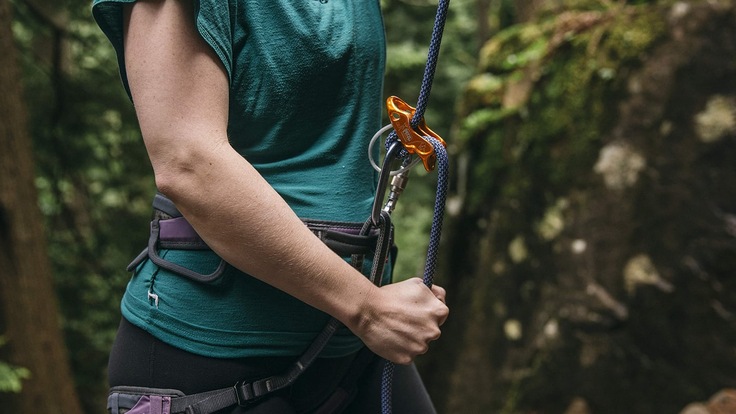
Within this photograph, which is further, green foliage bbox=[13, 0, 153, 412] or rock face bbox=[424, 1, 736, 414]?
green foliage bbox=[13, 0, 153, 412]

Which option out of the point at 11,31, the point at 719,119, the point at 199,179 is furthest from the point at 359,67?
the point at 11,31

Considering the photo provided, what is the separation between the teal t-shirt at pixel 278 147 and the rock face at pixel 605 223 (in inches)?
92.8

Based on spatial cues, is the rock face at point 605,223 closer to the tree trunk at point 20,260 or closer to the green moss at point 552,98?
the green moss at point 552,98

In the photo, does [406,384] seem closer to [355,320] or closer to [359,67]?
[355,320]

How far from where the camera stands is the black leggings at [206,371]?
51.8 inches

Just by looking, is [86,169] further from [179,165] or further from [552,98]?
[179,165]

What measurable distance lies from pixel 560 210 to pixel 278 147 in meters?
2.80

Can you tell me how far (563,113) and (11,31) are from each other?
3.32 meters

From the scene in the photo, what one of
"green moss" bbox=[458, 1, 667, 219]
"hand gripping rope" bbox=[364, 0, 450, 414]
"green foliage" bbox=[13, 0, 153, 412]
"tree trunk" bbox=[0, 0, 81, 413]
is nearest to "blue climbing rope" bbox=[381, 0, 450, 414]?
"hand gripping rope" bbox=[364, 0, 450, 414]

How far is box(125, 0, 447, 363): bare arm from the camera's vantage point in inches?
45.0

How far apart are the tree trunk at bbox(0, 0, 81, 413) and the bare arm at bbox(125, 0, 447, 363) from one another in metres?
3.69

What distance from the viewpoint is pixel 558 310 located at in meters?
3.78

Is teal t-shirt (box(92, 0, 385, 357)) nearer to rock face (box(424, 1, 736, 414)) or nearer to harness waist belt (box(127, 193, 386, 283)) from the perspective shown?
harness waist belt (box(127, 193, 386, 283))

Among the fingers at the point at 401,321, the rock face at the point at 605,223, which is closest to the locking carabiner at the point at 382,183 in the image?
the fingers at the point at 401,321
